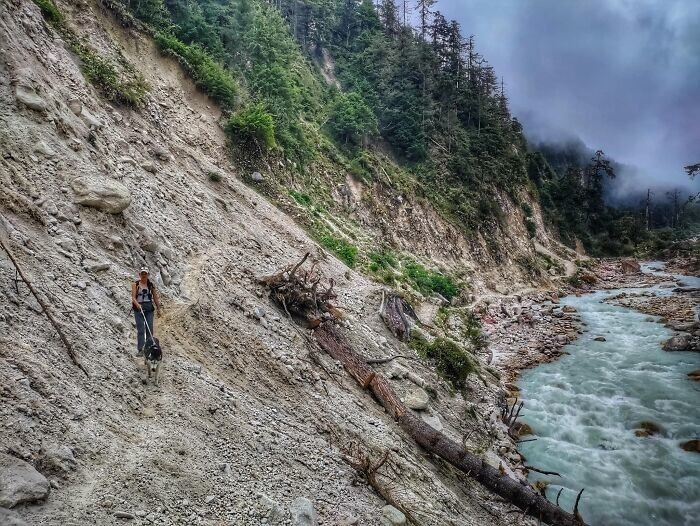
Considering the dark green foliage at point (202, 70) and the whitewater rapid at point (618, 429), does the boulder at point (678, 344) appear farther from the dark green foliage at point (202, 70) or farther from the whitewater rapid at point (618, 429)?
the dark green foliage at point (202, 70)

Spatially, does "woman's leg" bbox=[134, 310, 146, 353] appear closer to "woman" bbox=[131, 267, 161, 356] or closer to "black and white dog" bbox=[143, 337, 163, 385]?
"woman" bbox=[131, 267, 161, 356]

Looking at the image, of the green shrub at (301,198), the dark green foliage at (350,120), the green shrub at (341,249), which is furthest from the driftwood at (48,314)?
the dark green foliage at (350,120)

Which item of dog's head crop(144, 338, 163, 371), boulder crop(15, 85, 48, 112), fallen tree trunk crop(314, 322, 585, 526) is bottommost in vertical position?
dog's head crop(144, 338, 163, 371)

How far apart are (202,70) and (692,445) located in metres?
20.2

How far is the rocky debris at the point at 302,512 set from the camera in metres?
5.21

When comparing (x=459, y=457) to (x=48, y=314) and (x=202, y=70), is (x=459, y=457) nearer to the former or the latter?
(x=48, y=314)

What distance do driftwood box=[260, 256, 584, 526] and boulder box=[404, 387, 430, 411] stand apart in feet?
1.71

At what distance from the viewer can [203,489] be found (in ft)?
16.5

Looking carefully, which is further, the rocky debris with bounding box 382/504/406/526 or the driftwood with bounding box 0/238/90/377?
the rocky debris with bounding box 382/504/406/526

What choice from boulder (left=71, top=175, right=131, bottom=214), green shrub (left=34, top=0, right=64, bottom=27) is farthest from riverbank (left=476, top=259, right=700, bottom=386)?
green shrub (left=34, top=0, right=64, bottom=27)

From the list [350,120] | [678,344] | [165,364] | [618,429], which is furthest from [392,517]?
[350,120]

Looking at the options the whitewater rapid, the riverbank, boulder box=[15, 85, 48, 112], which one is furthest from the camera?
the riverbank

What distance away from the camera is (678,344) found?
1742 centimetres

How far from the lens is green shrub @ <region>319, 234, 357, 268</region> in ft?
57.5
